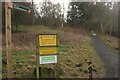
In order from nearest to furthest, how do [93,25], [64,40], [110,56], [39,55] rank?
[39,55] → [110,56] → [64,40] → [93,25]

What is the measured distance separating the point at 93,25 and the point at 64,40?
375 cm

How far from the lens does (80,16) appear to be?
1772 centimetres

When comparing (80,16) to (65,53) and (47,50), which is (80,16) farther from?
(47,50)

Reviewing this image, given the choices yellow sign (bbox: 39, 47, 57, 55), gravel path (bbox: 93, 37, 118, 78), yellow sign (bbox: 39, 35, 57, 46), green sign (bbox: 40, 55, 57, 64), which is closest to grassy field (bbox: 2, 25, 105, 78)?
gravel path (bbox: 93, 37, 118, 78)

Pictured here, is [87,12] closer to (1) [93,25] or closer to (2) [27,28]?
(1) [93,25]

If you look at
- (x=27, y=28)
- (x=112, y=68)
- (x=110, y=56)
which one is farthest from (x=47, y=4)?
(x=112, y=68)

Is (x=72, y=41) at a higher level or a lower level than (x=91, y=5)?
lower

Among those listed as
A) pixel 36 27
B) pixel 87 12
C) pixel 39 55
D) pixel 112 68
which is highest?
pixel 87 12

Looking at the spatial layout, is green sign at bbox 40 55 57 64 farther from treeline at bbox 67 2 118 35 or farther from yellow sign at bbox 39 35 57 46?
treeline at bbox 67 2 118 35

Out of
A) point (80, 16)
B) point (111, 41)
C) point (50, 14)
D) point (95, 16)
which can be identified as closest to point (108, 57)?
point (111, 41)

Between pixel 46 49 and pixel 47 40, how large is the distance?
0.27 meters

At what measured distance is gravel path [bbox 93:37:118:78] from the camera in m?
9.62

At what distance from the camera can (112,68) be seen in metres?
10.4

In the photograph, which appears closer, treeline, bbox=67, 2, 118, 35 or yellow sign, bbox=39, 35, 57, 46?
yellow sign, bbox=39, 35, 57, 46
